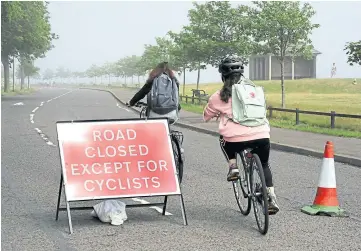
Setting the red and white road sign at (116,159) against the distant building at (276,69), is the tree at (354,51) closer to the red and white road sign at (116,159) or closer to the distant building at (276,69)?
the red and white road sign at (116,159)

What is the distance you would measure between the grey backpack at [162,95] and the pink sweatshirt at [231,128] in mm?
1674

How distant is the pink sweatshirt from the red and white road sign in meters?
0.76

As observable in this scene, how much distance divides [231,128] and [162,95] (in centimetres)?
199

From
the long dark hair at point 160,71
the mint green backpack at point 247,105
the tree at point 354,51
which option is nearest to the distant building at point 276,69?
the tree at point 354,51

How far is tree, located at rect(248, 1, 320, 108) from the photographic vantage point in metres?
29.7

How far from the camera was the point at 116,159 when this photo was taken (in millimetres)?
6703

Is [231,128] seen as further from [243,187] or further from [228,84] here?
[243,187]

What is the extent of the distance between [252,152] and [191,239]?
3.84 feet

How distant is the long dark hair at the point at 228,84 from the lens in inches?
249

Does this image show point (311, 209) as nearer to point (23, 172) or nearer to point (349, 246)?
point (349, 246)

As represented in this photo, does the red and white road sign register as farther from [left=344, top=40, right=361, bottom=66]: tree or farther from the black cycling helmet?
[left=344, top=40, right=361, bottom=66]: tree

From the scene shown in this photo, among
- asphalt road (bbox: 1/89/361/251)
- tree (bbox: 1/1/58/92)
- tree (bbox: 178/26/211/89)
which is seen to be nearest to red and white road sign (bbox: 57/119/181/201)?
asphalt road (bbox: 1/89/361/251)

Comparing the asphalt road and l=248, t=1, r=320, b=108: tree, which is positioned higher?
l=248, t=1, r=320, b=108: tree

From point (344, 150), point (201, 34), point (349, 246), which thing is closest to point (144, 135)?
point (349, 246)
